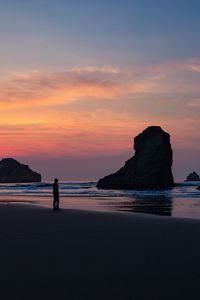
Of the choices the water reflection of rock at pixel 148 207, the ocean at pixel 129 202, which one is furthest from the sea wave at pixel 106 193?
the water reflection of rock at pixel 148 207

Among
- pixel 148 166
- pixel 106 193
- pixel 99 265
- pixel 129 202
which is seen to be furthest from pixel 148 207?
pixel 148 166

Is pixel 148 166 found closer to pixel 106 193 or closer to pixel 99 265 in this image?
pixel 106 193

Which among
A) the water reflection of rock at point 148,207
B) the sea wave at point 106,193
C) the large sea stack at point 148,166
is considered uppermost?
the large sea stack at point 148,166

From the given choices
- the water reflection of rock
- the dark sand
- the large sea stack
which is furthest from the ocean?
the large sea stack

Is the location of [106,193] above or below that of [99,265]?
above

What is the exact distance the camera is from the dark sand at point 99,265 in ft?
19.4

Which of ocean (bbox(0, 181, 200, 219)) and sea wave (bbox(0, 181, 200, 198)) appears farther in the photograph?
sea wave (bbox(0, 181, 200, 198))

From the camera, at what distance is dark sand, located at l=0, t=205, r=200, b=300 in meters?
5.90

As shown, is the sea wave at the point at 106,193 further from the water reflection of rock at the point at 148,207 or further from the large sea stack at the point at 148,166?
the large sea stack at the point at 148,166

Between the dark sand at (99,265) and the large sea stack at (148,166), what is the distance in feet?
322

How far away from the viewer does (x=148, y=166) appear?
4498 inches

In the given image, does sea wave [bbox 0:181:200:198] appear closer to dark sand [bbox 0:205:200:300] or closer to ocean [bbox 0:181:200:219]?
ocean [bbox 0:181:200:219]

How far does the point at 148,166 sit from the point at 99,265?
10750cm

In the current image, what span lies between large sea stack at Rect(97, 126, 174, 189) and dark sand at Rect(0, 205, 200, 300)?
9808cm
